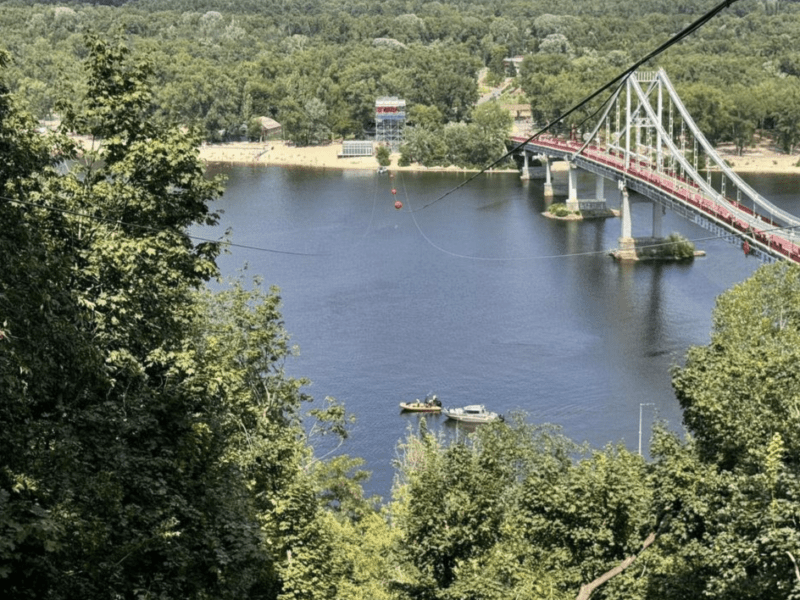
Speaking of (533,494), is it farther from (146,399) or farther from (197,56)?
(197,56)

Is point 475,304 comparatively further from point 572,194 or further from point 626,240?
point 572,194

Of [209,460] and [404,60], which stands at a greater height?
[404,60]

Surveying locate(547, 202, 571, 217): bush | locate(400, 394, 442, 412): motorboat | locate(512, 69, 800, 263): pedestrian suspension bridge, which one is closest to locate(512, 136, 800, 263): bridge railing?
locate(512, 69, 800, 263): pedestrian suspension bridge

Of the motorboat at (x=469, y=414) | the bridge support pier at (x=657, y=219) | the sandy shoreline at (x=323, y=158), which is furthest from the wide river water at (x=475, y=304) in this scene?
the sandy shoreline at (x=323, y=158)

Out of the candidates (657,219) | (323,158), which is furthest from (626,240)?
(323,158)

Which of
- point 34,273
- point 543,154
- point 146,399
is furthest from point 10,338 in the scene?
point 543,154

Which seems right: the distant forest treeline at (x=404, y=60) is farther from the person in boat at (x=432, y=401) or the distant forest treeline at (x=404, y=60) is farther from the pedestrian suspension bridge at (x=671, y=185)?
the person in boat at (x=432, y=401)

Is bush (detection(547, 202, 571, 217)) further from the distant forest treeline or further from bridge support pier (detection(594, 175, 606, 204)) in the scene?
the distant forest treeline
